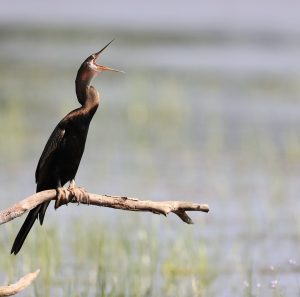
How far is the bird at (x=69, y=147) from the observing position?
17.7 feet

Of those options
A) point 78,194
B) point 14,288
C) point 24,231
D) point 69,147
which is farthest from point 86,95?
point 14,288

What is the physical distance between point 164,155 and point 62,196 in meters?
5.93

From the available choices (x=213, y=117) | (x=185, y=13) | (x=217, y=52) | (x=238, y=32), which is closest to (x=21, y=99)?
(x=213, y=117)

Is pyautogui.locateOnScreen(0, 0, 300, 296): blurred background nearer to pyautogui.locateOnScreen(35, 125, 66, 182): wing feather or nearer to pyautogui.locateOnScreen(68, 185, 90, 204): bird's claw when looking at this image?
pyautogui.locateOnScreen(68, 185, 90, 204): bird's claw

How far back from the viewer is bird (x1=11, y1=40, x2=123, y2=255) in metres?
5.39

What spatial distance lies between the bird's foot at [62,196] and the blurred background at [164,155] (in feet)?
2.36

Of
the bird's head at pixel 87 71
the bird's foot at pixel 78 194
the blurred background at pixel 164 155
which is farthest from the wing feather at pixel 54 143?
the blurred background at pixel 164 155

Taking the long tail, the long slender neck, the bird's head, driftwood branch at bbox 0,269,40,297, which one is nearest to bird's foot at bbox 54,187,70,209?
the long tail

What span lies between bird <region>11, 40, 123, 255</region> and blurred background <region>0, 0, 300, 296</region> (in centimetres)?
71

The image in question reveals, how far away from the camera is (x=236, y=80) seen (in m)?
16.8

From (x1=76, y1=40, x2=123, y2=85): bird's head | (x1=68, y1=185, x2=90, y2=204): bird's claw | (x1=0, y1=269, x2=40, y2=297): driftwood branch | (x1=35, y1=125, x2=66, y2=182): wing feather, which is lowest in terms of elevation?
(x1=0, y1=269, x2=40, y2=297): driftwood branch

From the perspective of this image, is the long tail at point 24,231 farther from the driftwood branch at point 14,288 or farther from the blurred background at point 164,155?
the blurred background at point 164,155

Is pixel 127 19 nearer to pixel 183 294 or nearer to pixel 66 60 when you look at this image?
pixel 66 60

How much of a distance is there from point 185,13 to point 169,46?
726cm
